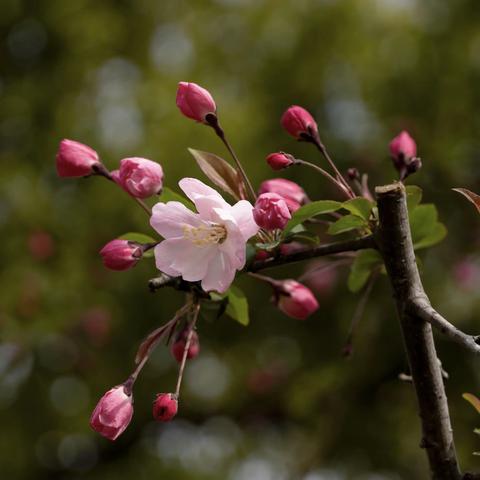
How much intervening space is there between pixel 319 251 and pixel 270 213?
0.08m

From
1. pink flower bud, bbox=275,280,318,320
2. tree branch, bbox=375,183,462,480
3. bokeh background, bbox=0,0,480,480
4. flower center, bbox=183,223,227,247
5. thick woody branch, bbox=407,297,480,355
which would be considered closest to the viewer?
thick woody branch, bbox=407,297,480,355

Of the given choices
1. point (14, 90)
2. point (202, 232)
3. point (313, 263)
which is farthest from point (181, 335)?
point (14, 90)

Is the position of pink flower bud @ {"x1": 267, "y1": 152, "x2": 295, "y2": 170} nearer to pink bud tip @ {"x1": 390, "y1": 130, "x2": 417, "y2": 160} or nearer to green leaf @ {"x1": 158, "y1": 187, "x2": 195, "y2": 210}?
green leaf @ {"x1": 158, "y1": 187, "x2": 195, "y2": 210}

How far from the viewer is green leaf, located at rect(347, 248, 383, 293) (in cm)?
96

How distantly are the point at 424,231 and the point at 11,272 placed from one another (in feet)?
8.68

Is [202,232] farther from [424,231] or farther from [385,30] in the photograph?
[385,30]

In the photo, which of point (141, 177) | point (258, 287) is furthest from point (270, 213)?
point (258, 287)

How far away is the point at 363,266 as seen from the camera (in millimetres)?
985

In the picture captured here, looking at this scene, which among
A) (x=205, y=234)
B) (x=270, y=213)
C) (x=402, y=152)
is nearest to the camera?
(x=270, y=213)

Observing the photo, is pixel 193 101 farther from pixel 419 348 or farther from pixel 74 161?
pixel 419 348

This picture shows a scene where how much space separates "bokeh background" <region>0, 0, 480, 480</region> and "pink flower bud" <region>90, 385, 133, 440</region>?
6.37 ft

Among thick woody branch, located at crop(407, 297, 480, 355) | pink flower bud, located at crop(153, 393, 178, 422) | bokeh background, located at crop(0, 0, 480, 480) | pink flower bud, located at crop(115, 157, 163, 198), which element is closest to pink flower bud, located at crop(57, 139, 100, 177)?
pink flower bud, located at crop(115, 157, 163, 198)

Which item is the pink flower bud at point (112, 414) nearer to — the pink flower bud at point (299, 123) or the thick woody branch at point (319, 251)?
the thick woody branch at point (319, 251)

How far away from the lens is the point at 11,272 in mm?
3324
